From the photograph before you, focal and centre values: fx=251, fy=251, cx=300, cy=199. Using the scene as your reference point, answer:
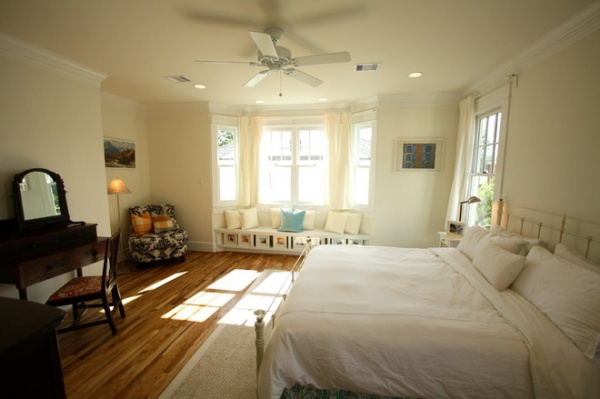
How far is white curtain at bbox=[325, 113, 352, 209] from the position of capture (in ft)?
14.1

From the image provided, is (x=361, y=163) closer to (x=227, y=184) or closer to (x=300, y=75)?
(x=300, y=75)

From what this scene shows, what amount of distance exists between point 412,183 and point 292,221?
207 centimetres

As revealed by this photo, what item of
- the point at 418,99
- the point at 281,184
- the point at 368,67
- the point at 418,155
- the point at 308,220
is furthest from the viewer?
the point at 281,184

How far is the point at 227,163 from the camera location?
186 inches

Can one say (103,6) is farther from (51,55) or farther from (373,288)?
(373,288)

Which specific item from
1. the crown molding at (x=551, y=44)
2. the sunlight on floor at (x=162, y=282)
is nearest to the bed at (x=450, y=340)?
the crown molding at (x=551, y=44)

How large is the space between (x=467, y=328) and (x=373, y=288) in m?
0.60

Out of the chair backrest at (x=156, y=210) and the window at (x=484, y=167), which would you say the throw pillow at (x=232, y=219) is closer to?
the chair backrest at (x=156, y=210)

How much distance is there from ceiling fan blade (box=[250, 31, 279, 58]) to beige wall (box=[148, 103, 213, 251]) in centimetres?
286

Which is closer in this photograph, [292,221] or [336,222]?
[336,222]

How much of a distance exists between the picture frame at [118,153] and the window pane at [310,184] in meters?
2.91

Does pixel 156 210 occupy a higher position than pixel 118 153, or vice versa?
pixel 118 153

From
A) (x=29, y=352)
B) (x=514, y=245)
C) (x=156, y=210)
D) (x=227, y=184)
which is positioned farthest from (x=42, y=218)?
(x=514, y=245)

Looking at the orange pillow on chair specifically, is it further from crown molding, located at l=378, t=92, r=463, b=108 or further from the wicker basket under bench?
crown molding, located at l=378, t=92, r=463, b=108
